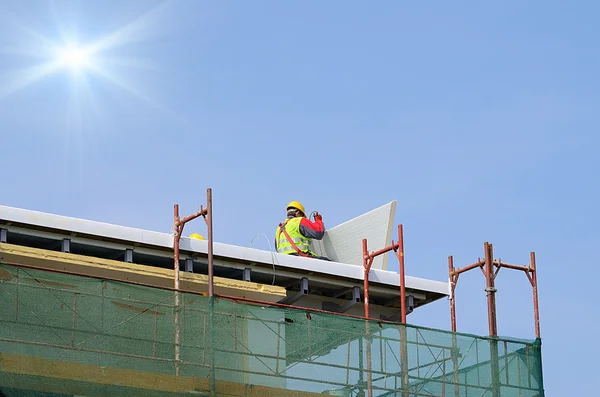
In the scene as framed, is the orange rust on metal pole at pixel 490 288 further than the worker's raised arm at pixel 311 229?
No

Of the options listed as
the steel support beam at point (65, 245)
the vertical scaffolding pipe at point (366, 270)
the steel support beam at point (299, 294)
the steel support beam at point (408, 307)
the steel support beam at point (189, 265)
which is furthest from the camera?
the steel support beam at point (408, 307)

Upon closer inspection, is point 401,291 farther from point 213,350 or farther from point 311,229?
point 213,350

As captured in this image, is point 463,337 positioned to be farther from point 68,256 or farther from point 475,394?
point 68,256

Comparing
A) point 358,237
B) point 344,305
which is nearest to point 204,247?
point 344,305

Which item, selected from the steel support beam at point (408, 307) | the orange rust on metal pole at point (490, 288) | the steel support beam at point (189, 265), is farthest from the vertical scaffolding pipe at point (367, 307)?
the steel support beam at point (189, 265)

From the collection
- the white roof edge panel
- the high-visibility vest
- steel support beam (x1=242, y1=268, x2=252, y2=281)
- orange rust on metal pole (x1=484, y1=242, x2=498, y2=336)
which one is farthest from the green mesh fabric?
the high-visibility vest

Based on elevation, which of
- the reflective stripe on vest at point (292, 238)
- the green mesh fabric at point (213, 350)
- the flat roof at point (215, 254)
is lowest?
the green mesh fabric at point (213, 350)

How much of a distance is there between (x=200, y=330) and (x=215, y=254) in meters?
4.36

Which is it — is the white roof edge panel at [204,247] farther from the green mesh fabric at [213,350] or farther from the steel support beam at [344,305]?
the green mesh fabric at [213,350]

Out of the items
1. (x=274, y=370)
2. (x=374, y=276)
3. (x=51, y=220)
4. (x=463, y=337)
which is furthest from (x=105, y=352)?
(x=374, y=276)

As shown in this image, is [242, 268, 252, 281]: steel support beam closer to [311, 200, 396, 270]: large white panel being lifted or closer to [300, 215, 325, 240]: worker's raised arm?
[300, 215, 325, 240]: worker's raised arm

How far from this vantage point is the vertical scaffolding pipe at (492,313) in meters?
22.1

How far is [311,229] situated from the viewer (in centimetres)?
2731

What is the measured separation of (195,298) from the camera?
2000 centimetres
